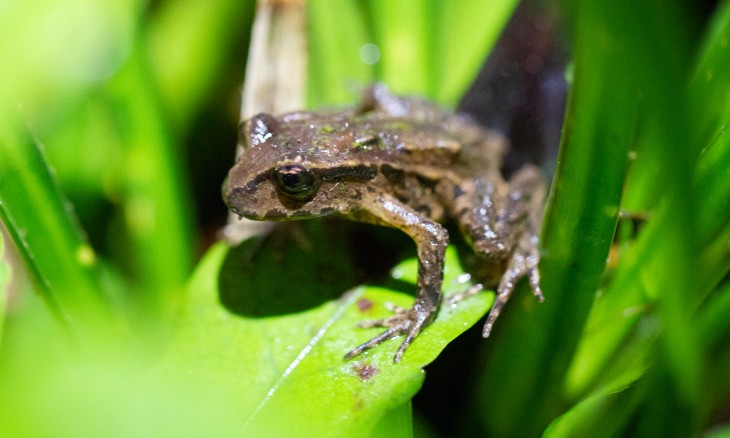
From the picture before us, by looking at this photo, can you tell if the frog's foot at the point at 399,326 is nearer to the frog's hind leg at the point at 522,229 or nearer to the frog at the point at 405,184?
the frog at the point at 405,184

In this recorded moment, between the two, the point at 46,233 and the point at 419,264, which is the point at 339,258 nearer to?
the point at 419,264

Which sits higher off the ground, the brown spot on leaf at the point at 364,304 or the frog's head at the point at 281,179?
the frog's head at the point at 281,179

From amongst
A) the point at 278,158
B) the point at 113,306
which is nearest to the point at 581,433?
the point at 278,158

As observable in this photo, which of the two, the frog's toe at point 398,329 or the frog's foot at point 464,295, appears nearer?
the frog's toe at point 398,329

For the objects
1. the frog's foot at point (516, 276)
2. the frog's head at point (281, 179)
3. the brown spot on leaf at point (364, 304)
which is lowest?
the frog's foot at point (516, 276)

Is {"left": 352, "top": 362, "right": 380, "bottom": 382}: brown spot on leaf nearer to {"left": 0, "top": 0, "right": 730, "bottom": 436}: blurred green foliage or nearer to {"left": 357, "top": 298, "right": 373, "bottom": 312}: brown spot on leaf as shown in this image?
{"left": 0, "top": 0, "right": 730, "bottom": 436}: blurred green foliage

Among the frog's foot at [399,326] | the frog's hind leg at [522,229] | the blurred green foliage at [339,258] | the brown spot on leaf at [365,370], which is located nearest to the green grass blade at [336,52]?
the blurred green foliage at [339,258]

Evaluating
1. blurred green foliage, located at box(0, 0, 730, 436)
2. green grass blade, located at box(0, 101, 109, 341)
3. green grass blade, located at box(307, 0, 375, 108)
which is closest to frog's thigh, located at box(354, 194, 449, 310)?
blurred green foliage, located at box(0, 0, 730, 436)
